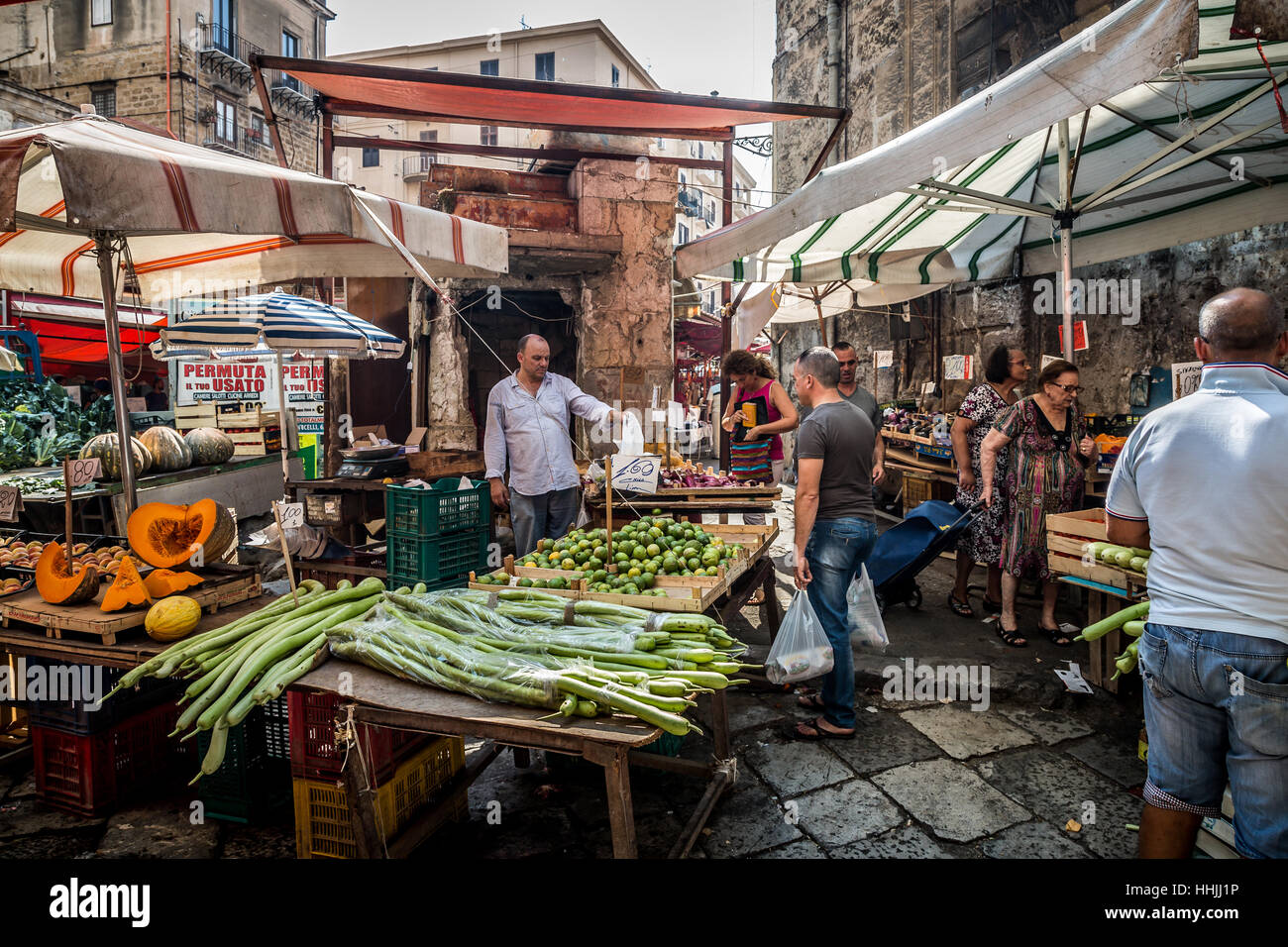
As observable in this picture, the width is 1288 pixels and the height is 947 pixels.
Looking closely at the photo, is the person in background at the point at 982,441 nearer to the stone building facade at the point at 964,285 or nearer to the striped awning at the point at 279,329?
the stone building facade at the point at 964,285

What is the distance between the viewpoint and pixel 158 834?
3.30 meters

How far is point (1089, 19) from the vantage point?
338 inches

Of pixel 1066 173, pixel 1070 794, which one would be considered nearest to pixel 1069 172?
pixel 1066 173

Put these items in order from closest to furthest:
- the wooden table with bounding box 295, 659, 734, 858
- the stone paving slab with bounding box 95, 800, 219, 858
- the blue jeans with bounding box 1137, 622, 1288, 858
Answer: the blue jeans with bounding box 1137, 622, 1288, 858, the wooden table with bounding box 295, 659, 734, 858, the stone paving slab with bounding box 95, 800, 219, 858

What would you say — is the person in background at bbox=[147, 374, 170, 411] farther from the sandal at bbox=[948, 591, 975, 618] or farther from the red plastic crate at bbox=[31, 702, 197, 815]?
the sandal at bbox=[948, 591, 975, 618]

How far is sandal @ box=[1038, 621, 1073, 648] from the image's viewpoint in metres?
5.41

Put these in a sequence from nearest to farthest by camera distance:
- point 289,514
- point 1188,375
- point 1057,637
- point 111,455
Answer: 1. point 289,514
2. point 1188,375
3. point 1057,637
4. point 111,455

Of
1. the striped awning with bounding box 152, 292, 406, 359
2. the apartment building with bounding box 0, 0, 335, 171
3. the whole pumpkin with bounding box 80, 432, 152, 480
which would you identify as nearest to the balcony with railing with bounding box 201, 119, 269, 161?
the apartment building with bounding box 0, 0, 335, 171

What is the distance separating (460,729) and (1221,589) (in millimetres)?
2502

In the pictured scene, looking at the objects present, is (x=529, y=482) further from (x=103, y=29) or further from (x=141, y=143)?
(x=103, y=29)

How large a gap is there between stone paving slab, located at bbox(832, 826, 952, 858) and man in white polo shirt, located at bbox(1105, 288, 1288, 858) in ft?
2.85

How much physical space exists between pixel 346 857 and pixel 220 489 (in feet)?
26.0

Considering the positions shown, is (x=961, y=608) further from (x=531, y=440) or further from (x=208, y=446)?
(x=208, y=446)

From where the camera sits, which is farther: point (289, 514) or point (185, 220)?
point (289, 514)
